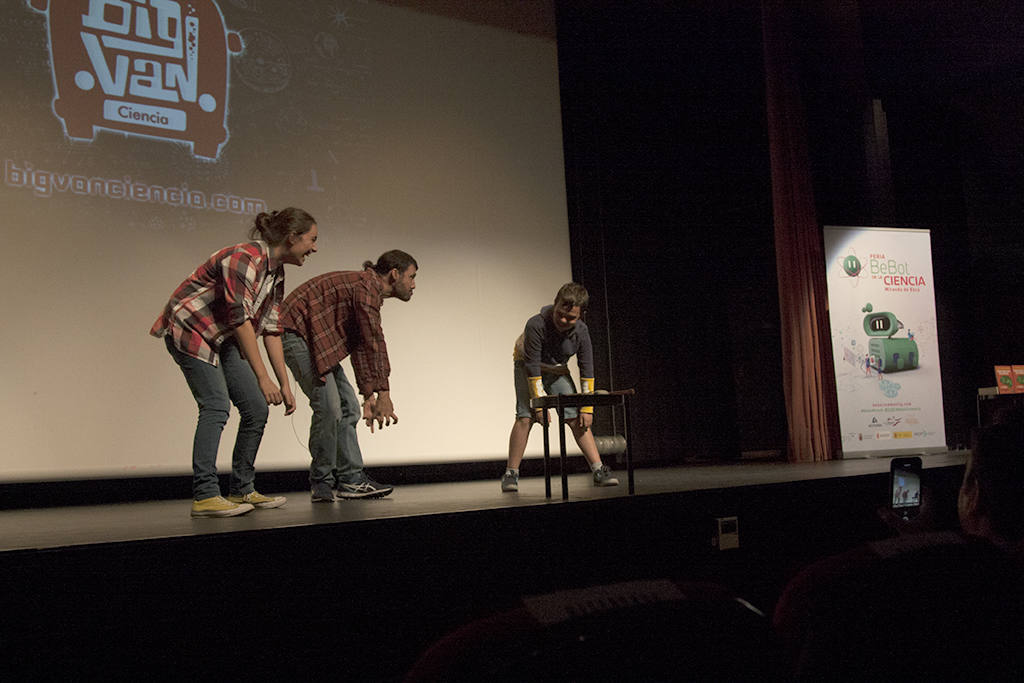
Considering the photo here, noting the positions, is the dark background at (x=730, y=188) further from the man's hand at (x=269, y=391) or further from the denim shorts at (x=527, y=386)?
the man's hand at (x=269, y=391)

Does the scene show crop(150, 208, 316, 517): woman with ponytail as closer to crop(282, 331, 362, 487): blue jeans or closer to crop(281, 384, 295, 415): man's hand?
crop(281, 384, 295, 415): man's hand

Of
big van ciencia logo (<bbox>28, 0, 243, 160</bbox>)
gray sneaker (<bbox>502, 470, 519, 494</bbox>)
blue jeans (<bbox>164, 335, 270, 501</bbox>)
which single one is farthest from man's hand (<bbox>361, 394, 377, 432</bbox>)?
big van ciencia logo (<bbox>28, 0, 243, 160</bbox>)

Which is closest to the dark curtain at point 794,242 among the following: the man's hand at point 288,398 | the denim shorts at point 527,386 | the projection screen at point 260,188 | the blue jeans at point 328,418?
the projection screen at point 260,188

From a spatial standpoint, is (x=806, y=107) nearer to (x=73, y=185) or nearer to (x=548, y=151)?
(x=548, y=151)

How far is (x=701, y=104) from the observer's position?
21.5ft

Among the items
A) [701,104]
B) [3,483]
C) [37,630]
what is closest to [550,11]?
[701,104]

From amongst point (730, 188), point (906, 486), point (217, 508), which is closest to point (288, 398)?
point (217, 508)

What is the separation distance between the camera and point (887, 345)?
5.77 meters

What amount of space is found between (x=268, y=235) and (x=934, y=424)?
4.87 meters

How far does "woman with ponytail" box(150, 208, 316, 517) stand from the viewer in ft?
9.32

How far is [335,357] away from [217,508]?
0.79m

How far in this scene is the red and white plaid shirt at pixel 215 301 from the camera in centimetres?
284

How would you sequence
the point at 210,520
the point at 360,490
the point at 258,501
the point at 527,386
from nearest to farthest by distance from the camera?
the point at 210,520 → the point at 258,501 → the point at 360,490 → the point at 527,386

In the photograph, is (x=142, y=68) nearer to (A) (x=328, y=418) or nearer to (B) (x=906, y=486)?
(A) (x=328, y=418)
